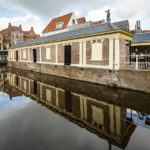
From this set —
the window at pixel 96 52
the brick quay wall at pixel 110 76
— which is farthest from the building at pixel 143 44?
the brick quay wall at pixel 110 76

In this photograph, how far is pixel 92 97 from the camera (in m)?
7.52

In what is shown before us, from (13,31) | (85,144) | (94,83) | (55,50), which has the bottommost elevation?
(85,144)

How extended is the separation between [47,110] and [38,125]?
1401mm

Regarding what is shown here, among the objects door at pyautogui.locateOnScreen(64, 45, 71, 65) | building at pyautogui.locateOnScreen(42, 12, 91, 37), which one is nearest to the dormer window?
building at pyautogui.locateOnScreen(42, 12, 91, 37)

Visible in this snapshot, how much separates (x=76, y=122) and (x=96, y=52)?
760 centimetres

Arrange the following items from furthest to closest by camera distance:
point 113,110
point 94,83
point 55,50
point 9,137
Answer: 1. point 55,50
2. point 94,83
3. point 113,110
4. point 9,137

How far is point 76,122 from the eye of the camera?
4.86 metres

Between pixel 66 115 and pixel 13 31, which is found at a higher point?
pixel 13 31

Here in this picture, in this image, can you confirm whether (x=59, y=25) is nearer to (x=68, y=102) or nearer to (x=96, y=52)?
(x=96, y=52)

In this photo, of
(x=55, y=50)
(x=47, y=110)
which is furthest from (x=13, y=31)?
(x=47, y=110)

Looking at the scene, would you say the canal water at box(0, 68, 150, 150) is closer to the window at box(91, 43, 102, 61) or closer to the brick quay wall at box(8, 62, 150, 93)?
the brick quay wall at box(8, 62, 150, 93)

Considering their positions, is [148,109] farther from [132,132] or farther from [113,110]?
[132,132]

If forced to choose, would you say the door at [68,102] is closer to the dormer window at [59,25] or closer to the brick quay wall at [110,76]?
the brick quay wall at [110,76]

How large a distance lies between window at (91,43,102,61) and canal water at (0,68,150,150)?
440 centimetres
